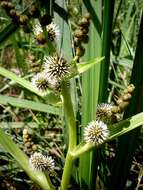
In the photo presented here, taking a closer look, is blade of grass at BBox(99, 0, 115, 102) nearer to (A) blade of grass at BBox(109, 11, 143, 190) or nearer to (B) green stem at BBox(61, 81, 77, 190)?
(A) blade of grass at BBox(109, 11, 143, 190)

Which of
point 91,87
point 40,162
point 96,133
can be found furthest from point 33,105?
point 96,133

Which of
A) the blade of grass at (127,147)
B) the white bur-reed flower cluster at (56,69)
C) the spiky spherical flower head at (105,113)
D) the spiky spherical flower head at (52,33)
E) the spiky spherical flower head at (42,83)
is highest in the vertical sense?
the spiky spherical flower head at (52,33)

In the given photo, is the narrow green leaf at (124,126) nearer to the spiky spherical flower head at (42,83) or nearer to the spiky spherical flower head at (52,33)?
the spiky spherical flower head at (42,83)

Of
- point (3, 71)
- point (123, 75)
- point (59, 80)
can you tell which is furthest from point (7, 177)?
point (123, 75)

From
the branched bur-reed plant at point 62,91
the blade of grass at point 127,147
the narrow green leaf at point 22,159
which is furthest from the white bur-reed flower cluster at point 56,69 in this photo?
the blade of grass at point 127,147

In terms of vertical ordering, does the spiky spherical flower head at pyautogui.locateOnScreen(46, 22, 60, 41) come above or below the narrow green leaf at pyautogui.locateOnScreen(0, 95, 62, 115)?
above

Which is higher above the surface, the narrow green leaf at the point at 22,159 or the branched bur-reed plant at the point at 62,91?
the branched bur-reed plant at the point at 62,91

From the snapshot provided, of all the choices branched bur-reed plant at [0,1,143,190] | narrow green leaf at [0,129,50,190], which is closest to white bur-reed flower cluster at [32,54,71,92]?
branched bur-reed plant at [0,1,143,190]
